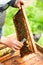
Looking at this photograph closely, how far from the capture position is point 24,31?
2.67 m

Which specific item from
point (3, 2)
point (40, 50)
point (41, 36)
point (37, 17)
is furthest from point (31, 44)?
point (37, 17)

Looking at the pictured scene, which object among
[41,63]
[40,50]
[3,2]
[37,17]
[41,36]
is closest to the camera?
[3,2]

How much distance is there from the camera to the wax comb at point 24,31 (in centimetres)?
260

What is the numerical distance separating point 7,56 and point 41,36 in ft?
1.90

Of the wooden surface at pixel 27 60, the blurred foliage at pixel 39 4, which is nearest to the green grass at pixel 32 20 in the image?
the blurred foliage at pixel 39 4

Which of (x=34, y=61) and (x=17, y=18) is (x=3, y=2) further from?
(x=34, y=61)

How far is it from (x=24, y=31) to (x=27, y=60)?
34 centimetres

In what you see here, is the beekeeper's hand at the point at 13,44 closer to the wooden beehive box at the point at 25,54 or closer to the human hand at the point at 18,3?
the wooden beehive box at the point at 25,54

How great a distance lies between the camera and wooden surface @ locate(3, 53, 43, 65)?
249 cm

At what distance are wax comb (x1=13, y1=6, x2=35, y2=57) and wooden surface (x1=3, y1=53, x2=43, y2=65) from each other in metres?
0.06

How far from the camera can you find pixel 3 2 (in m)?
2.28

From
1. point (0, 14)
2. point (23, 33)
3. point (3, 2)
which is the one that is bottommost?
point (23, 33)

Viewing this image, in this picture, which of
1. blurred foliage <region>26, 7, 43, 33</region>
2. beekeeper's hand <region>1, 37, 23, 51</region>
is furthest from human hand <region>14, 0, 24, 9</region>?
blurred foliage <region>26, 7, 43, 33</region>

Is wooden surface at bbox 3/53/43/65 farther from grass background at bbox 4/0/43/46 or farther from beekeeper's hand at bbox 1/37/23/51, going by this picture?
grass background at bbox 4/0/43/46
